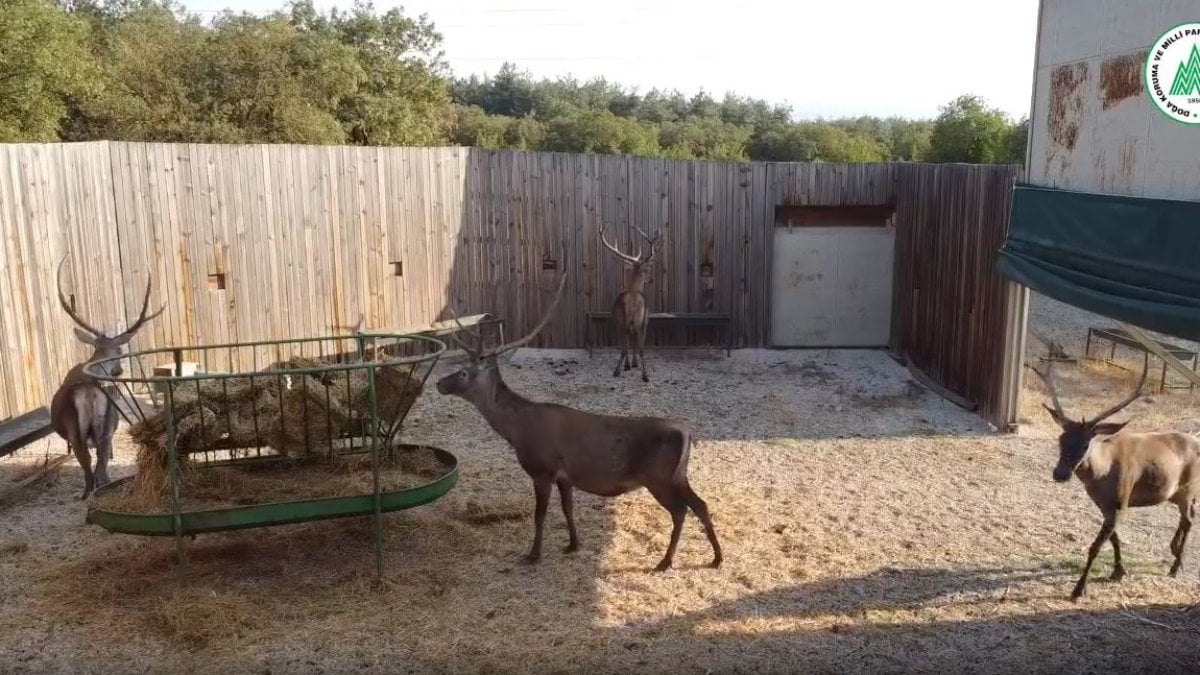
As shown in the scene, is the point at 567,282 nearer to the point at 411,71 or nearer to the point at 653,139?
the point at 411,71

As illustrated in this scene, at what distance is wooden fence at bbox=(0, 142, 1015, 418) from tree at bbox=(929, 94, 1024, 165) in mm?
14282

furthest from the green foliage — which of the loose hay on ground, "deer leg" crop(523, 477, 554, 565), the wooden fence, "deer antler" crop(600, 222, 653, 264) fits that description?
"deer leg" crop(523, 477, 554, 565)

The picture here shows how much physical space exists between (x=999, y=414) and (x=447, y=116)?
27168 millimetres

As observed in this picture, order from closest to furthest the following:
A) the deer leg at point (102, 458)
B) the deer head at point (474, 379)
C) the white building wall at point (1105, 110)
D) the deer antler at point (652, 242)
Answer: the white building wall at point (1105, 110) < the deer head at point (474, 379) < the deer leg at point (102, 458) < the deer antler at point (652, 242)

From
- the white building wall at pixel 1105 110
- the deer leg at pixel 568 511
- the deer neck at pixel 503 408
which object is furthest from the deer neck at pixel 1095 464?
the deer neck at pixel 503 408

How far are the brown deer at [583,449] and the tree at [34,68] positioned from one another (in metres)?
14.8

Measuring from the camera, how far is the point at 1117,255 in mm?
6871

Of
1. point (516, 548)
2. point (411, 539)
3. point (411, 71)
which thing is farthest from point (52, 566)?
point (411, 71)

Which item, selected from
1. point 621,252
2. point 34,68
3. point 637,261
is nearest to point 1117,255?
point 637,261

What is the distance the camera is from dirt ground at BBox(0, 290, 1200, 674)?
5770mm

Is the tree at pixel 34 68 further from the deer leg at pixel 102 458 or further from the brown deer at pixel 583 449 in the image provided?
the brown deer at pixel 583 449

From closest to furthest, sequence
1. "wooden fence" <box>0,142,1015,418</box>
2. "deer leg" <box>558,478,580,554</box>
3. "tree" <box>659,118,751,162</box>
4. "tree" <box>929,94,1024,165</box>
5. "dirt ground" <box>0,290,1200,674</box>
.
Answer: "dirt ground" <box>0,290,1200,674</box>
"deer leg" <box>558,478,580,554</box>
"wooden fence" <box>0,142,1015,418</box>
"tree" <box>929,94,1024,165</box>
"tree" <box>659,118,751,162</box>

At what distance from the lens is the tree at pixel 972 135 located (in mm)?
26516

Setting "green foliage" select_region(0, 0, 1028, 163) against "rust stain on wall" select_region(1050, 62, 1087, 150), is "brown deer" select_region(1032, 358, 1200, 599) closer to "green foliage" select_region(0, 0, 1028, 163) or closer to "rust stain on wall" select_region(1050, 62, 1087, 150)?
"rust stain on wall" select_region(1050, 62, 1087, 150)
